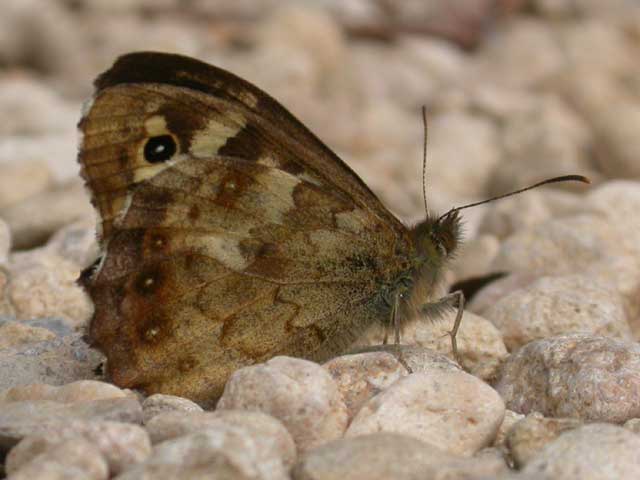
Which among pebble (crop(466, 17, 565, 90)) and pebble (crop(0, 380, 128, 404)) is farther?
pebble (crop(466, 17, 565, 90))

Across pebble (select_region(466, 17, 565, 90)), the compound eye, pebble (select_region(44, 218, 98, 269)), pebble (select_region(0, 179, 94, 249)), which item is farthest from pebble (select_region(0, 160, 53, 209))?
pebble (select_region(466, 17, 565, 90))

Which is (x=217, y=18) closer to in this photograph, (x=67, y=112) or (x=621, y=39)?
(x=67, y=112)

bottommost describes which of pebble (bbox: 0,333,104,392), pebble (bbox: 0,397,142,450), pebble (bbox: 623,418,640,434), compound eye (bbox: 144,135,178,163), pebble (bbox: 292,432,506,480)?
pebble (bbox: 623,418,640,434)

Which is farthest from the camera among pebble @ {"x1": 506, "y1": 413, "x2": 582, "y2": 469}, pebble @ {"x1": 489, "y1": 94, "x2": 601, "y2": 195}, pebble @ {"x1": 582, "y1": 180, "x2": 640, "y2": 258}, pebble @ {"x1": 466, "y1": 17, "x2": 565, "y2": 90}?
pebble @ {"x1": 466, "y1": 17, "x2": 565, "y2": 90}

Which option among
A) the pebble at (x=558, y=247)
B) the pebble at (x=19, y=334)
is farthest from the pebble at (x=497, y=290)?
the pebble at (x=19, y=334)

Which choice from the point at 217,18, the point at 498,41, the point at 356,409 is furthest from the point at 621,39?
the point at 356,409

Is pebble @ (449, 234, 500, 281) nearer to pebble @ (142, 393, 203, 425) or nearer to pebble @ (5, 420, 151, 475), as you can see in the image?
pebble @ (142, 393, 203, 425)

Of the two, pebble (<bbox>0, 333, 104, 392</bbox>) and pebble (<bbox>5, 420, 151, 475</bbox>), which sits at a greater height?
pebble (<bbox>0, 333, 104, 392</bbox>)
